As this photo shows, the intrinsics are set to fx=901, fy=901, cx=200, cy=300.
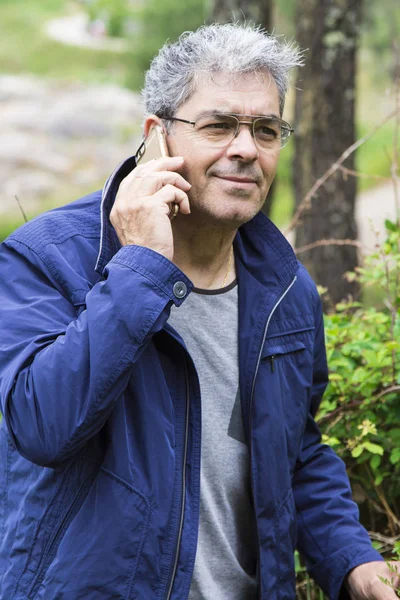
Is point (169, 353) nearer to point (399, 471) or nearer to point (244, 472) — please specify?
point (244, 472)

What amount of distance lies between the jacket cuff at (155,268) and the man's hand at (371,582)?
3.20 feet

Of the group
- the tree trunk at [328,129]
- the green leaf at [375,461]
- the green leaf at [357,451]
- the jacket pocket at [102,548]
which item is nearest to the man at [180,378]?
the jacket pocket at [102,548]

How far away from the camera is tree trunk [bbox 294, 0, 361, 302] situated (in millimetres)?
5914

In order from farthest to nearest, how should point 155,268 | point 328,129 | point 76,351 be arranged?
point 328,129, point 155,268, point 76,351

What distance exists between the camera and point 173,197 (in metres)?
2.28

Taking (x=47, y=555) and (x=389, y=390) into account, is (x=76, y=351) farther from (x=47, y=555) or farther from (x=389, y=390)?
(x=389, y=390)

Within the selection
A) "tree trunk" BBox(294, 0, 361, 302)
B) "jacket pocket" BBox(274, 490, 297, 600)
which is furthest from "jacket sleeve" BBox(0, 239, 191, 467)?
"tree trunk" BBox(294, 0, 361, 302)

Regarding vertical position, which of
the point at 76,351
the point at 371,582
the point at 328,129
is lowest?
the point at 371,582

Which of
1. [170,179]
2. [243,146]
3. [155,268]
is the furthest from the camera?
[243,146]

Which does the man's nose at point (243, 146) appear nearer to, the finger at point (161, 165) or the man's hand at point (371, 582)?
the finger at point (161, 165)

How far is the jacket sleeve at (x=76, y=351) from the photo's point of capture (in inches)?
78.5

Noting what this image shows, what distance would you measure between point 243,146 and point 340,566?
4.06 ft

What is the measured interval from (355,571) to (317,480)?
12.2 inches

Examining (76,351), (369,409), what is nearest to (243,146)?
(76,351)
